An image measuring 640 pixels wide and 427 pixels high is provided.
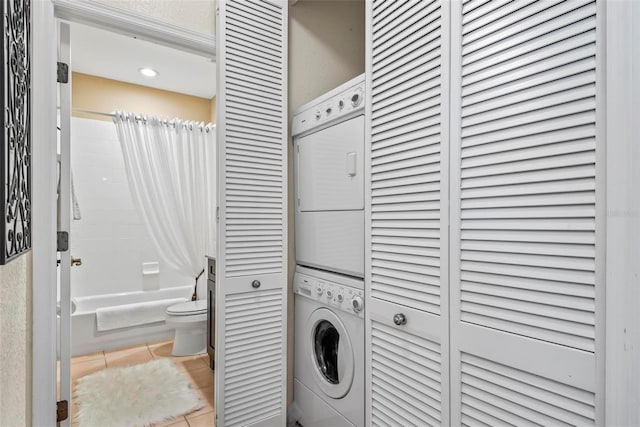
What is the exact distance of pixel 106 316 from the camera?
3053 millimetres

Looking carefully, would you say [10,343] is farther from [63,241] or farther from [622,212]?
[622,212]

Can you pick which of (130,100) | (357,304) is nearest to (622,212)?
(357,304)

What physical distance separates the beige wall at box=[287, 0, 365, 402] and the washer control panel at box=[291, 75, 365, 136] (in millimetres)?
116

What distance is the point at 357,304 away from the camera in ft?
5.05

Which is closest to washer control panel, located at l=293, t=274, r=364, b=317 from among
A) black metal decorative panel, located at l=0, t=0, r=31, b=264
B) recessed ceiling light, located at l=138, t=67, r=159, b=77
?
black metal decorative panel, located at l=0, t=0, r=31, b=264

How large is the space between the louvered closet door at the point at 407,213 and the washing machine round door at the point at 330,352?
0.24 metres

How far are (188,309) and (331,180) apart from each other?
1.95m

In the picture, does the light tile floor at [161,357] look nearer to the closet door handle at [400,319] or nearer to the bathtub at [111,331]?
the bathtub at [111,331]

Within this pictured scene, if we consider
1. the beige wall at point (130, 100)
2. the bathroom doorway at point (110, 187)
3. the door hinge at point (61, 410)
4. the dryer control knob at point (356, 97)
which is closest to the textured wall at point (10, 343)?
the door hinge at point (61, 410)

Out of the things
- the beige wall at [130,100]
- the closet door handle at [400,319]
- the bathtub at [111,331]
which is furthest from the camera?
the beige wall at [130,100]

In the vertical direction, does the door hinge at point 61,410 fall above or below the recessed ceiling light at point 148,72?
below

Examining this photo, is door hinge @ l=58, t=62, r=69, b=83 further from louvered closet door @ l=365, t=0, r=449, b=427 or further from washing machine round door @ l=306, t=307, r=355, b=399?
washing machine round door @ l=306, t=307, r=355, b=399

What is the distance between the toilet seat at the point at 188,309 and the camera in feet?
9.46

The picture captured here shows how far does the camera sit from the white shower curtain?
3193 mm
